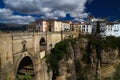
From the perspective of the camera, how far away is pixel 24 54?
23.6 meters

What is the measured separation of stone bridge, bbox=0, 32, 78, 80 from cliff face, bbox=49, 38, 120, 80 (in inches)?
211

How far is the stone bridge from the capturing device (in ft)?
61.6

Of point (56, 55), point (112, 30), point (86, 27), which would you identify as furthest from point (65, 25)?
point (56, 55)

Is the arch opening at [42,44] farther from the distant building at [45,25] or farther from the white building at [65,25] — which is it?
the white building at [65,25]

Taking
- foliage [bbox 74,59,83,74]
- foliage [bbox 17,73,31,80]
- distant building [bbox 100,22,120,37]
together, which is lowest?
foliage [bbox 74,59,83,74]

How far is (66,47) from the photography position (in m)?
35.7

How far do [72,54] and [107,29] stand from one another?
24.3 metres

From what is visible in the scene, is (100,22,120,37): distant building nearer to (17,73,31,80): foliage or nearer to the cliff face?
the cliff face

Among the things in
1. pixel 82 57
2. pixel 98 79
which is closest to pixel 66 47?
pixel 82 57

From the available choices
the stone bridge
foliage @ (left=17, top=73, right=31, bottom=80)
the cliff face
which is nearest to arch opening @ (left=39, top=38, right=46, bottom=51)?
the stone bridge

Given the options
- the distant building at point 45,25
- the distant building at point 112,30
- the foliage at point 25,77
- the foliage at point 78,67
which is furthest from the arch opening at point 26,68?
the distant building at point 112,30

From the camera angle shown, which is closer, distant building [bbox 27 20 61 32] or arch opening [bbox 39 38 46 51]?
arch opening [bbox 39 38 46 51]

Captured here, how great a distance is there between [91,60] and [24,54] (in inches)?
741

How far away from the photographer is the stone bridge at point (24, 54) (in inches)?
739
